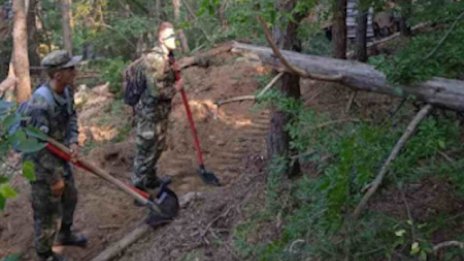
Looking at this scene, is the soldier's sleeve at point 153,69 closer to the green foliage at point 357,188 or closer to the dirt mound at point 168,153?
the dirt mound at point 168,153

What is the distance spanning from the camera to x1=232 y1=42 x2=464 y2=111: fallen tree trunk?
12.0 ft

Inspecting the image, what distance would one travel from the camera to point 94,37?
20500 mm

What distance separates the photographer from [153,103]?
7023 mm

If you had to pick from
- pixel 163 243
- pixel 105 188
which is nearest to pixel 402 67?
pixel 163 243

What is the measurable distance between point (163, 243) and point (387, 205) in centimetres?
249

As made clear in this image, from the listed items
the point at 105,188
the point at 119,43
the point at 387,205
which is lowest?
the point at 119,43

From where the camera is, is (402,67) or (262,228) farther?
(262,228)

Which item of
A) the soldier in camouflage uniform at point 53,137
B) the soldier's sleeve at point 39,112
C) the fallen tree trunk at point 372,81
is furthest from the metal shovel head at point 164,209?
the fallen tree trunk at point 372,81

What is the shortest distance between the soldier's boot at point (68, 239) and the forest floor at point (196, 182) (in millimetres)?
93

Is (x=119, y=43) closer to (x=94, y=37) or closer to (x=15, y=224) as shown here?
(x=94, y=37)

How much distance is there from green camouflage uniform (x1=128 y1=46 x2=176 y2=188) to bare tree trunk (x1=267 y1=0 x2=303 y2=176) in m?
1.63

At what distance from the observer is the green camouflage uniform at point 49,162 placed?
550 centimetres

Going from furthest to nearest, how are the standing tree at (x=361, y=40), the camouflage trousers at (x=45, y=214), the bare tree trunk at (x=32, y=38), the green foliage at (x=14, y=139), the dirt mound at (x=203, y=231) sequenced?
1. the bare tree trunk at (x=32, y=38)
2. the standing tree at (x=361, y=40)
3. the camouflage trousers at (x=45, y=214)
4. the dirt mound at (x=203, y=231)
5. the green foliage at (x=14, y=139)

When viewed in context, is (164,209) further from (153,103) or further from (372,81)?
(372,81)
